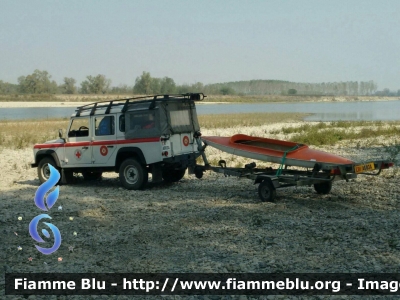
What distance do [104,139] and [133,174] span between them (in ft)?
3.98

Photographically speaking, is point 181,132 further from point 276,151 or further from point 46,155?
point 46,155

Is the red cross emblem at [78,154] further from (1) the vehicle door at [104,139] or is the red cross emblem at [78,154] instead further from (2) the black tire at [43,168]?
(2) the black tire at [43,168]

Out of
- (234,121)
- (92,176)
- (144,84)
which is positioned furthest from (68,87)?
(92,176)

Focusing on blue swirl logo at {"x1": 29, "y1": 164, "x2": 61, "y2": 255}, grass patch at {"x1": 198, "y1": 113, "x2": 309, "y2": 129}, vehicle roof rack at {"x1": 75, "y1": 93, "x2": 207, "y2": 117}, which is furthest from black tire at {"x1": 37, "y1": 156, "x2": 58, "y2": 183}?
grass patch at {"x1": 198, "y1": 113, "x2": 309, "y2": 129}

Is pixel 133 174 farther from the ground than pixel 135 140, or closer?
closer

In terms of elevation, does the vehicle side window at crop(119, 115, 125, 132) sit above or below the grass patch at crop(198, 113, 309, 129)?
above

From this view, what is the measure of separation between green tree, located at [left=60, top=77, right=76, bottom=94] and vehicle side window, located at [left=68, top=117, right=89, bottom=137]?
435ft

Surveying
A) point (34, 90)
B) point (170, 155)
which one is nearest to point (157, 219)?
point (170, 155)

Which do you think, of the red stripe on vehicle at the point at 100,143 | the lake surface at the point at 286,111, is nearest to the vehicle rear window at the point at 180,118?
the red stripe on vehicle at the point at 100,143

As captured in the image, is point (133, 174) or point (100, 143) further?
point (100, 143)

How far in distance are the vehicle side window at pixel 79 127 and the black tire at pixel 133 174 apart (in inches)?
62.7

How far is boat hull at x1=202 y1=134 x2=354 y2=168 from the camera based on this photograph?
33.7ft

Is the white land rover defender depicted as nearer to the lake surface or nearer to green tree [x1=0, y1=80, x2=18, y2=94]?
the lake surface

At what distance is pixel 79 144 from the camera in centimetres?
1345
